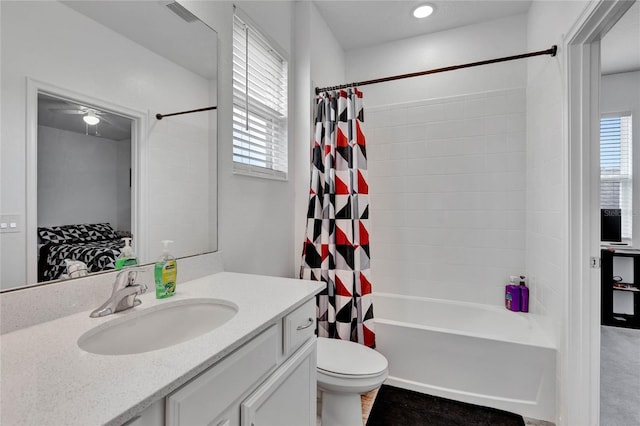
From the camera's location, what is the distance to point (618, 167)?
3.16 meters

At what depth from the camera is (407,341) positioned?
1.96 metres

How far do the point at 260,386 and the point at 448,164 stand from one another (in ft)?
7.39

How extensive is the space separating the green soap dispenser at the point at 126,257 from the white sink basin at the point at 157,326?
0.67 ft

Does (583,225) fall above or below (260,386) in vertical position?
above

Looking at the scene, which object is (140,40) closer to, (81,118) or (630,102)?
(81,118)

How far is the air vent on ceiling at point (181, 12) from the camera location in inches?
47.5

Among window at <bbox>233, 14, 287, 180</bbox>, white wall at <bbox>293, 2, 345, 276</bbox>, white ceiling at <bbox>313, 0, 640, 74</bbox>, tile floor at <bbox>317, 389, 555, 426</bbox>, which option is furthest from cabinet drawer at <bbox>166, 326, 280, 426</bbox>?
white ceiling at <bbox>313, 0, 640, 74</bbox>

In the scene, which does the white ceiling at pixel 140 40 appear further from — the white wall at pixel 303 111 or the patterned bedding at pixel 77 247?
the white wall at pixel 303 111

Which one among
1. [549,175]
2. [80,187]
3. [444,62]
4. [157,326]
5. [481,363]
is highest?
[444,62]

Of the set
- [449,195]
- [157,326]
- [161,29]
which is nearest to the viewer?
[157,326]

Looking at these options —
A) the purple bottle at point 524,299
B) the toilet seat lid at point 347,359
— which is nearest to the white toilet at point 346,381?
the toilet seat lid at point 347,359

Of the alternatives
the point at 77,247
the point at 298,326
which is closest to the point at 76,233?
the point at 77,247

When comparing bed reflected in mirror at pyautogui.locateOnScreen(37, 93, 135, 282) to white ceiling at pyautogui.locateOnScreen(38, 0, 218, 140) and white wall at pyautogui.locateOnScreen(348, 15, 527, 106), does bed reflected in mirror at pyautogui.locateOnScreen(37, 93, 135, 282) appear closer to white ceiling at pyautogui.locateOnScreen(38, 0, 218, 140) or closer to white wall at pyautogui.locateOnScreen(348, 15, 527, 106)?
white ceiling at pyautogui.locateOnScreen(38, 0, 218, 140)

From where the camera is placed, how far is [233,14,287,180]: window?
1.60m
